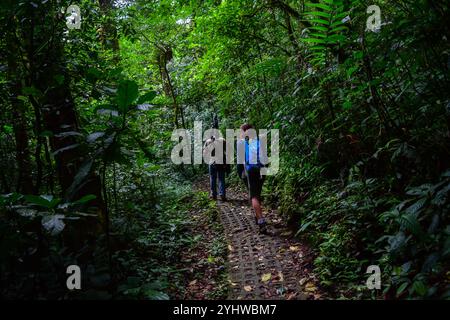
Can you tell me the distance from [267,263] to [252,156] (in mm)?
2249

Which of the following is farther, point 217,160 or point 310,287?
point 217,160

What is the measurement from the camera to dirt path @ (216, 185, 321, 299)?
4.26m

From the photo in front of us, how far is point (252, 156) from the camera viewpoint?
264 inches

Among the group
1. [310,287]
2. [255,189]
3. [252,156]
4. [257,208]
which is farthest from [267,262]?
[252,156]

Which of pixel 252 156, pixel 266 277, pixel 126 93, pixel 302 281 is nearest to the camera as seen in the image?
pixel 126 93

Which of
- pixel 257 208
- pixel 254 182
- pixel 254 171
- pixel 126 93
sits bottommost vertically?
pixel 257 208

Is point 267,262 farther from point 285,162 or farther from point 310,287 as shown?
point 285,162

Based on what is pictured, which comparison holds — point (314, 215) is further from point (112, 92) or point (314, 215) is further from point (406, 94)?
point (112, 92)

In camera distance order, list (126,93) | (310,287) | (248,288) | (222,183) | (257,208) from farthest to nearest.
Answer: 1. (222,183)
2. (257,208)
3. (248,288)
4. (310,287)
5. (126,93)

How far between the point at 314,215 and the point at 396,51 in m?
2.86

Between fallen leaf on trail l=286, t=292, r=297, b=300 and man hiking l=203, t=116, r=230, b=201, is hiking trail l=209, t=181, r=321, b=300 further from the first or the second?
man hiking l=203, t=116, r=230, b=201

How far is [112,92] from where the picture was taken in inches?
140

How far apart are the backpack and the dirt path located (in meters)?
1.24
